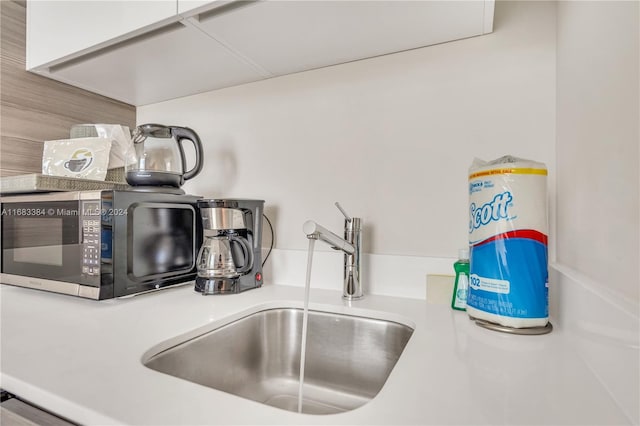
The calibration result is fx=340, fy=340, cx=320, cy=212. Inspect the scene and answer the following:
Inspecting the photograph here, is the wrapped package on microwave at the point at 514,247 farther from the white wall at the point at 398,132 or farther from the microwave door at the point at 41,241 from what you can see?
the microwave door at the point at 41,241

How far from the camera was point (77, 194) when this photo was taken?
895 mm

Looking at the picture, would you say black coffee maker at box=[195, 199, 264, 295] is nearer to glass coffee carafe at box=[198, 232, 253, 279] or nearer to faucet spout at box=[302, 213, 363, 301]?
glass coffee carafe at box=[198, 232, 253, 279]

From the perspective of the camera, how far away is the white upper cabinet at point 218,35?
0.80m

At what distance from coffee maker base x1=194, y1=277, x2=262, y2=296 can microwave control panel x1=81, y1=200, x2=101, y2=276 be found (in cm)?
26

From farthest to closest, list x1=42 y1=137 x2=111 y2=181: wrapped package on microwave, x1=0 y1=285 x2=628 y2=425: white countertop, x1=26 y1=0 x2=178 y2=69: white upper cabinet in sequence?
x1=42 y1=137 x2=111 y2=181: wrapped package on microwave
x1=26 y1=0 x2=178 y2=69: white upper cabinet
x1=0 y1=285 x2=628 y2=425: white countertop

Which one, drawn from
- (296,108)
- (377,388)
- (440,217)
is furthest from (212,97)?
(377,388)

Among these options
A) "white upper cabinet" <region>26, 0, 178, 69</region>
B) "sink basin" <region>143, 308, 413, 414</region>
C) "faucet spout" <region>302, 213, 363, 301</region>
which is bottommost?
"sink basin" <region>143, 308, 413, 414</region>

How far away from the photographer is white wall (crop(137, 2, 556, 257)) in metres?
0.86

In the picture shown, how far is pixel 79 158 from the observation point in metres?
1.12

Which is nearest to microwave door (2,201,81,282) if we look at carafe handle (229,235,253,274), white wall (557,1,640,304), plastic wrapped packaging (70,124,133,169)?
plastic wrapped packaging (70,124,133,169)

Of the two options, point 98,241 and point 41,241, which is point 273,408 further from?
point 41,241

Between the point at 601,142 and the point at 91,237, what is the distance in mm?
1083

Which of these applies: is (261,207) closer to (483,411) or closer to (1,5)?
(483,411)

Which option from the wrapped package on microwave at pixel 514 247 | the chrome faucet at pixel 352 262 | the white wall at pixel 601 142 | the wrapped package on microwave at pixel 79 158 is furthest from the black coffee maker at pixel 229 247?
the white wall at pixel 601 142
